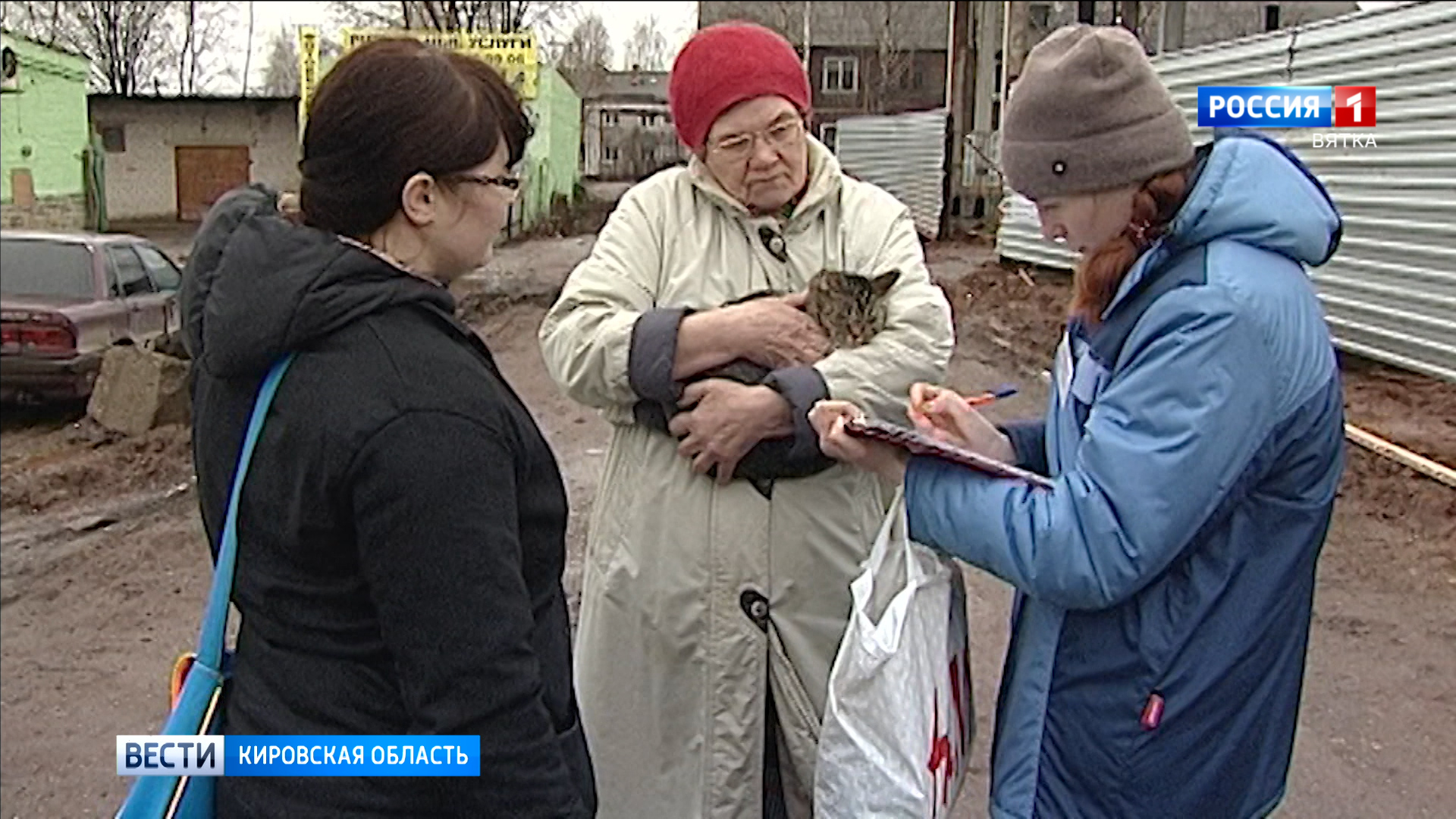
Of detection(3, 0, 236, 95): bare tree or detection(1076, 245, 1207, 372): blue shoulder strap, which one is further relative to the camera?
detection(3, 0, 236, 95): bare tree

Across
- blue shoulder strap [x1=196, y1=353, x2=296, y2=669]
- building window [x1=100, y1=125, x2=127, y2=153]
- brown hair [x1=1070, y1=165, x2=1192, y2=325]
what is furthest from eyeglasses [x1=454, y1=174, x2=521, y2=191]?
building window [x1=100, y1=125, x2=127, y2=153]

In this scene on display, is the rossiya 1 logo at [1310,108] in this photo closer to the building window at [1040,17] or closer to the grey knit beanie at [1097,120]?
the grey knit beanie at [1097,120]

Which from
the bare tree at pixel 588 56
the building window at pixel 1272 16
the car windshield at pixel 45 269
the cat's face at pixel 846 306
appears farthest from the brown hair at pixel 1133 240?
the bare tree at pixel 588 56

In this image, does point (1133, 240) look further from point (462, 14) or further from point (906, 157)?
point (462, 14)

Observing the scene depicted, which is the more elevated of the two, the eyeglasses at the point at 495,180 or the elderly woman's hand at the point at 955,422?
the eyeglasses at the point at 495,180

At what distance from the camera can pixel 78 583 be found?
287 inches

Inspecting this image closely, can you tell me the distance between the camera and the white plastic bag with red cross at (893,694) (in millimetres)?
2213

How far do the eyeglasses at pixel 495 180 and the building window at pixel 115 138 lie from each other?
126 feet

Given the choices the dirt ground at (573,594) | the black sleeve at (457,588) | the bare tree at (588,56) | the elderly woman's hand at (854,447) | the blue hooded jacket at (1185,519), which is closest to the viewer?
the black sleeve at (457,588)

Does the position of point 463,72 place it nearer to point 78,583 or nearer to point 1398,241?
point 78,583

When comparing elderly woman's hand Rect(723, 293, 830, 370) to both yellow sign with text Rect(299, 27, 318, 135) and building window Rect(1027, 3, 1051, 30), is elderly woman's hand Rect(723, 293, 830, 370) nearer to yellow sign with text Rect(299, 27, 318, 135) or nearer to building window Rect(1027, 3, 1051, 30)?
yellow sign with text Rect(299, 27, 318, 135)

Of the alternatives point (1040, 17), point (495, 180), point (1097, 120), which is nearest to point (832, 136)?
point (1040, 17)

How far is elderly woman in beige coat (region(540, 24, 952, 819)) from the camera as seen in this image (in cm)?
258

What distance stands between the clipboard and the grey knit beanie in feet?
1.32
